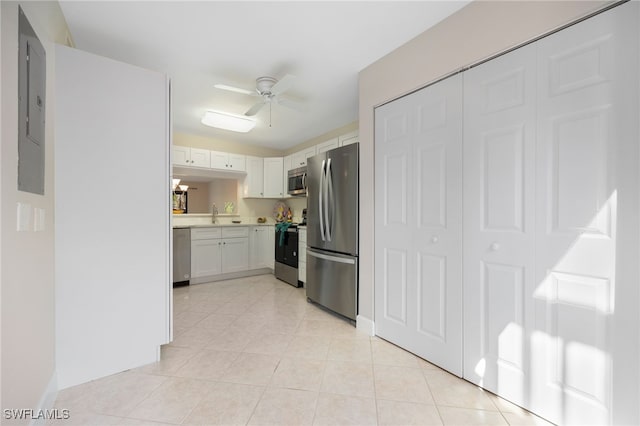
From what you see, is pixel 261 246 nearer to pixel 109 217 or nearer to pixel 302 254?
pixel 302 254

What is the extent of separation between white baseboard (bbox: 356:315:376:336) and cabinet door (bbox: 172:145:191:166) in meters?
3.48

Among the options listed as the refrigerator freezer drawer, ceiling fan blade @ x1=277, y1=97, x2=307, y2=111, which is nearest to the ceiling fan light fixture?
ceiling fan blade @ x1=277, y1=97, x2=307, y2=111

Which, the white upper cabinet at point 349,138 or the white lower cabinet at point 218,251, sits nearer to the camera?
the white upper cabinet at point 349,138

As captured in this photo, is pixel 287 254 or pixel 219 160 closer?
pixel 287 254

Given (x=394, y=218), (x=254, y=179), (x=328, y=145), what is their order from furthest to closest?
(x=254, y=179) < (x=328, y=145) < (x=394, y=218)

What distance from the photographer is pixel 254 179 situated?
16.5 ft

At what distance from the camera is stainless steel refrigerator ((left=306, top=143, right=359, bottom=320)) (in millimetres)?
2719

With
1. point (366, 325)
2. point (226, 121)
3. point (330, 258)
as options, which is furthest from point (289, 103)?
point (366, 325)

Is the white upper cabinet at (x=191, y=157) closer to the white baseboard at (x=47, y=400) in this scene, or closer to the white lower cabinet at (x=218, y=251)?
the white lower cabinet at (x=218, y=251)

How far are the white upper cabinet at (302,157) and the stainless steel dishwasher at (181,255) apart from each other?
2.01 m

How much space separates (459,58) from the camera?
1.82 metres

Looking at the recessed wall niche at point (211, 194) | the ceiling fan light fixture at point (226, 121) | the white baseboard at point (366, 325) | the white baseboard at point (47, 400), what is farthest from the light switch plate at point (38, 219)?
the recessed wall niche at point (211, 194)

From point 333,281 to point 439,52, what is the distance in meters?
2.24

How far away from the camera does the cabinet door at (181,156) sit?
4246 millimetres
